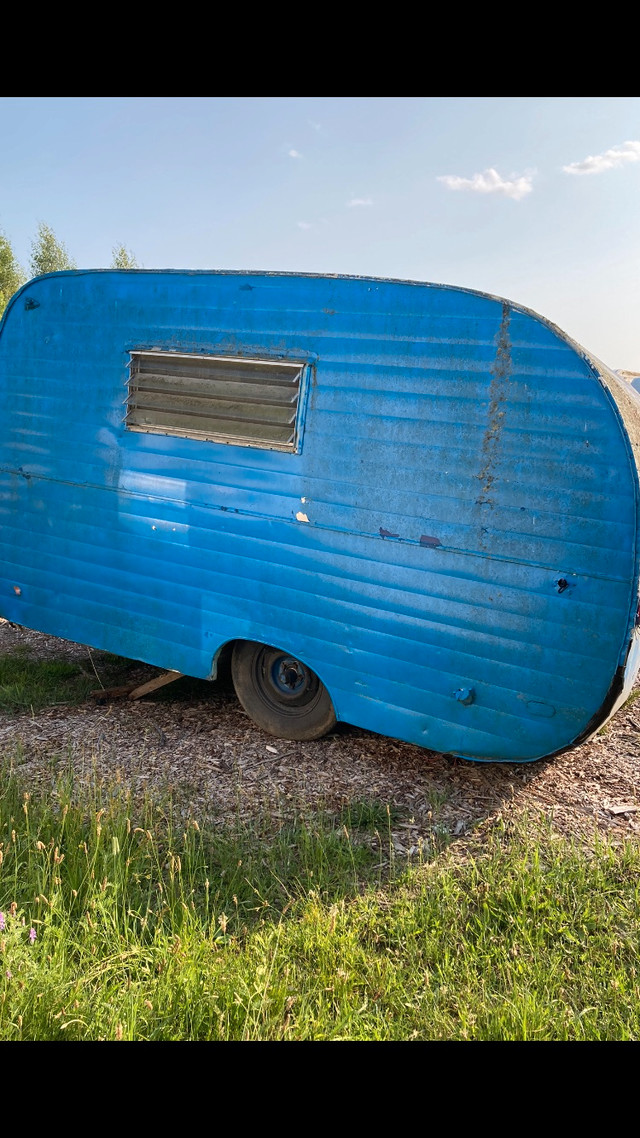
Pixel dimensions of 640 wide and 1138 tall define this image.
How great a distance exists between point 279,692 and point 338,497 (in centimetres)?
150

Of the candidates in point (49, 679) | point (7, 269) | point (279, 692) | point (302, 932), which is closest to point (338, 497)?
point (279, 692)

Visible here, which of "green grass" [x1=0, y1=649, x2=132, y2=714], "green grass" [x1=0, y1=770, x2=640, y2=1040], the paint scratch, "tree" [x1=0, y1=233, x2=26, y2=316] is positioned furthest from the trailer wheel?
"tree" [x1=0, y1=233, x2=26, y2=316]

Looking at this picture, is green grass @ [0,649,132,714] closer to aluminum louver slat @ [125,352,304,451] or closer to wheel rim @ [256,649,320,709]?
wheel rim @ [256,649,320,709]

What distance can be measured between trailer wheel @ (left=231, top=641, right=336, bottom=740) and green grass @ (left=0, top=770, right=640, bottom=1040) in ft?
2.81

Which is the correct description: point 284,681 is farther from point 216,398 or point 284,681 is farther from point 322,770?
point 216,398

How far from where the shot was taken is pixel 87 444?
18.4 feet

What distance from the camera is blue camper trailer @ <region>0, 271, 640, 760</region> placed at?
401 cm

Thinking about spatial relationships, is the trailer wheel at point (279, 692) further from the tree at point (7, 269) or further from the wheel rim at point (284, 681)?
the tree at point (7, 269)

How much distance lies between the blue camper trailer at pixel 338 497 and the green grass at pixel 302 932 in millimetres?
807

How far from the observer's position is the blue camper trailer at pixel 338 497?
13.1 feet

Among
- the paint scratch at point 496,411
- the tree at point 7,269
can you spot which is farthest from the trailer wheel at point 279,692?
the tree at point 7,269
